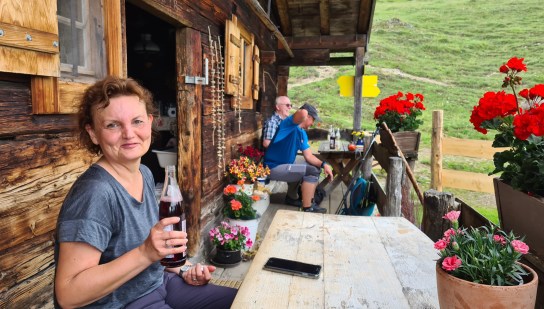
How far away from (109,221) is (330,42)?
7.21 m

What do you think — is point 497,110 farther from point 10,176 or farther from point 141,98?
point 10,176

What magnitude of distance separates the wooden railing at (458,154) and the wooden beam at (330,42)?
7.74ft

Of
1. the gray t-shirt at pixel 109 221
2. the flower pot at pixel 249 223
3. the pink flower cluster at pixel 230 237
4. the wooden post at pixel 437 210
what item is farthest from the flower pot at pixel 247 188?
the gray t-shirt at pixel 109 221

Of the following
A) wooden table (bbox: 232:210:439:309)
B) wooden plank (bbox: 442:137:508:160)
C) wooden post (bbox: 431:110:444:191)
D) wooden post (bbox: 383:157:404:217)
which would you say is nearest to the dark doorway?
wooden post (bbox: 383:157:404:217)

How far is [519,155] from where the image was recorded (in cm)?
145

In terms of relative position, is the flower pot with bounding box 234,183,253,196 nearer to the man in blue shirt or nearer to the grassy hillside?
the man in blue shirt

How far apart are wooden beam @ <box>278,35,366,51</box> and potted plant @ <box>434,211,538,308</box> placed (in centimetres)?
723

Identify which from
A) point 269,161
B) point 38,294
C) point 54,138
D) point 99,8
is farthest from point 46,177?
point 269,161

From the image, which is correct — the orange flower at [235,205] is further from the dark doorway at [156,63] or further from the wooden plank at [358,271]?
the wooden plank at [358,271]

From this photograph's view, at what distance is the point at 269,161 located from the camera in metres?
5.70

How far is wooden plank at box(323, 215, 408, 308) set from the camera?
1.19 metres

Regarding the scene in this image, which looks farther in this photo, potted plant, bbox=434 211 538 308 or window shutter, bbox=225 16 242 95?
window shutter, bbox=225 16 242 95

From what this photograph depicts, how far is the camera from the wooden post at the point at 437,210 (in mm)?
2055

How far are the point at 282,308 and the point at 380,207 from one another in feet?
9.69
